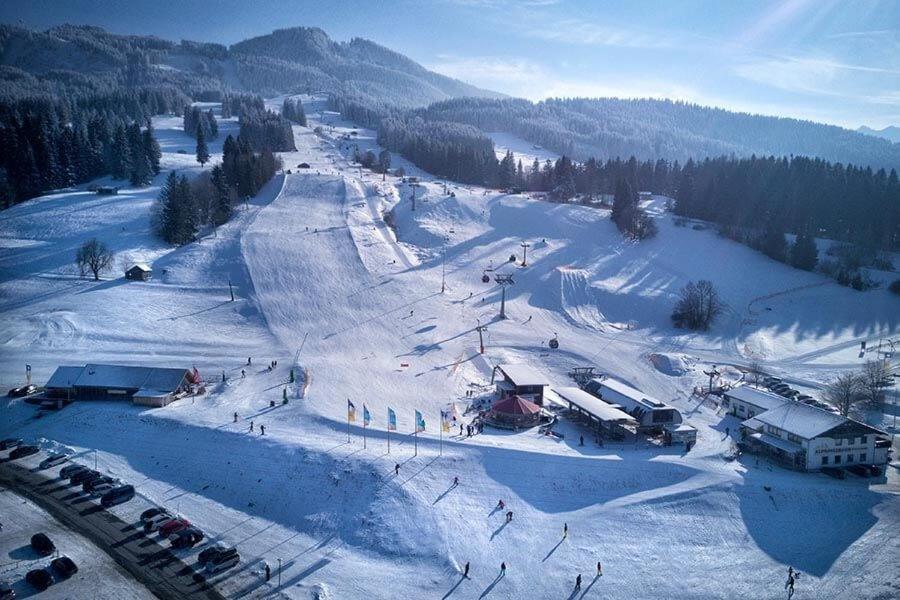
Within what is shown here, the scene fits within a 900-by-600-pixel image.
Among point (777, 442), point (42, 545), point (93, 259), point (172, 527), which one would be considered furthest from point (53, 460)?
point (777, 442)

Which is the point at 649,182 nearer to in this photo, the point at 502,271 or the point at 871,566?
the point at 502,271

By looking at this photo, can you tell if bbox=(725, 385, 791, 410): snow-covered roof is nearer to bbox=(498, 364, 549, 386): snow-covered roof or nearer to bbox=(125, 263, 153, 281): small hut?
→ bbox=(498, 364, 549, 386): snow-covered roof

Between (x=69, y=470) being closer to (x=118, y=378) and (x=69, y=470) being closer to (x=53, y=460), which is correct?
(x=53, y=460)

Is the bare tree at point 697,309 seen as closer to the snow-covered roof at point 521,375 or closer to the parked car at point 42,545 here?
the snow-covered roof at point 521,375

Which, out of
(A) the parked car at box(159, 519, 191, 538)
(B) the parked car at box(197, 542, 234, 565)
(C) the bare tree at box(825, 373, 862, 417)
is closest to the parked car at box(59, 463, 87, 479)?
(A) the parked car at box(159, 519, 191, 538)

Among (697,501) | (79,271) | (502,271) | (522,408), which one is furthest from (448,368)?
(79,271)

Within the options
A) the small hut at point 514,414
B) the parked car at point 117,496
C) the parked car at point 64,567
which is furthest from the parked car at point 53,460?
the small hut at point 514,414
